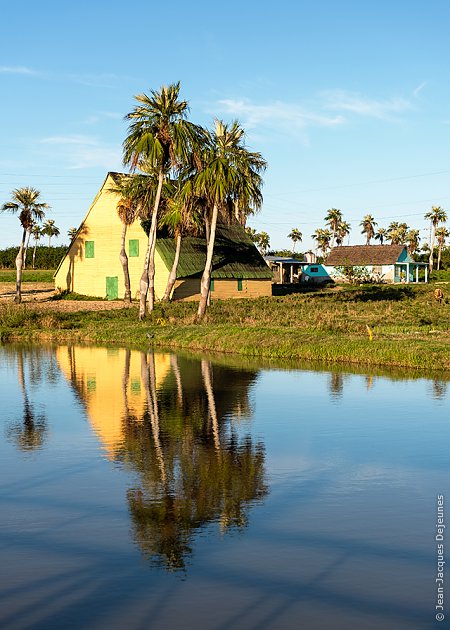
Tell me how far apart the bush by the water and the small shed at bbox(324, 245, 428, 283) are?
3978 cm

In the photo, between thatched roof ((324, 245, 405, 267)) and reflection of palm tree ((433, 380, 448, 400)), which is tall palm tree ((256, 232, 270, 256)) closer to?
thatched roof ((324, 245, 405, 267))

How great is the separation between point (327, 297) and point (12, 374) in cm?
4013

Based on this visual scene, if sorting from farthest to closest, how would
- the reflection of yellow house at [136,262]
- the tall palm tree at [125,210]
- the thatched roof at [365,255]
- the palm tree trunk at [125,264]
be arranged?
the thatched roof at [365,255] → the reflection of yellow house at [136,262] → the palm tree trunk at [125,264] → the tall palm tree at [125,210]

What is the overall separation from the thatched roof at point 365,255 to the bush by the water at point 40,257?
39.8 meters

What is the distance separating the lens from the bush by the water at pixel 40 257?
392ft

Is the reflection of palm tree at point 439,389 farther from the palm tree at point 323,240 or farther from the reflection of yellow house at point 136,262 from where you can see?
the palm tree at point 323,240

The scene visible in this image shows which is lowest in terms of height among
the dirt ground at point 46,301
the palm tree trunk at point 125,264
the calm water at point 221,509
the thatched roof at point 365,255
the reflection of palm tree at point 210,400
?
the calm water at point 221,509

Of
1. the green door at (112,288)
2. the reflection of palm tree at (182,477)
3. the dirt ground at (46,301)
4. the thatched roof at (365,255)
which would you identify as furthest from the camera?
the thatched roof at (365,255)

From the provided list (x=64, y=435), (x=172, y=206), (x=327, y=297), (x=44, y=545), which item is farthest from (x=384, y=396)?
(x=327, y=297)

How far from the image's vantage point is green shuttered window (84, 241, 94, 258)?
71.8 metres

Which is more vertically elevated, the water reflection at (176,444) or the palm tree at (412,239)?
the palm tree at (412,239)

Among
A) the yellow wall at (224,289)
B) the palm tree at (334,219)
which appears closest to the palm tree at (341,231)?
the palm tree at (334,219)

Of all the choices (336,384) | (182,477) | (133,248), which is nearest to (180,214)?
(133,248)

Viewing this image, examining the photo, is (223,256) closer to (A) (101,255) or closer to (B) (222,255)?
(B) (222,255)
